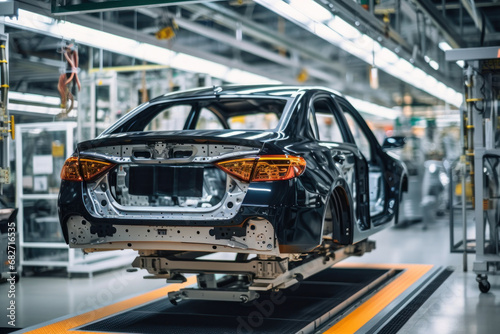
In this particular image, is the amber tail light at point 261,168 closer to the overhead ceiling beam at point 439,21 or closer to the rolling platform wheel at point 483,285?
the rolling platform wheel at point 483,285

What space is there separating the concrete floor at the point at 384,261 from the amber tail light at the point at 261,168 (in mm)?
1341

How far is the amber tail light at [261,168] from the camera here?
3.75 meters

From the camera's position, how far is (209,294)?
4.27m

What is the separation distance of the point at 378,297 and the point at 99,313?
88.2 inches

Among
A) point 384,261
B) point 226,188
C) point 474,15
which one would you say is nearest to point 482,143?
point 384,261

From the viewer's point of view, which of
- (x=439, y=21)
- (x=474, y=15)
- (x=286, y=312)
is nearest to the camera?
(x=286, y=312)

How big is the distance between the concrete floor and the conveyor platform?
16cm

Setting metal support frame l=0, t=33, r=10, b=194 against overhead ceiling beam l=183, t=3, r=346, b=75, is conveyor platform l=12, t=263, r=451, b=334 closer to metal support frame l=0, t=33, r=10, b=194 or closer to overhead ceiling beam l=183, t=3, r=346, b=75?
metal support frame l=0, t=33, r=10, b=194

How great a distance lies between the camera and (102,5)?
5.31 meters

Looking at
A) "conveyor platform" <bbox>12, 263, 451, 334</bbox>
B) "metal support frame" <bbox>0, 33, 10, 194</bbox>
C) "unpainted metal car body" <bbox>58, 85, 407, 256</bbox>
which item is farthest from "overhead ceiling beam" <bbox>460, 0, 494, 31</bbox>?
"metal support frame" <bbox>0, 33, 10, 194</bbox>

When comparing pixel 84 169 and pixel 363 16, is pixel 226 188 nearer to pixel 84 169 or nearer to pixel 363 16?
pixel 84 169

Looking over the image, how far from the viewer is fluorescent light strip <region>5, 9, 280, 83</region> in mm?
5527

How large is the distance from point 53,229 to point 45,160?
772 millimetres

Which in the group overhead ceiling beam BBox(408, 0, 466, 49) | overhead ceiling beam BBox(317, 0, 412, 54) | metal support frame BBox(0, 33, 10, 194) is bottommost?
metal support frame BBox(0, 33, 10, 194)
